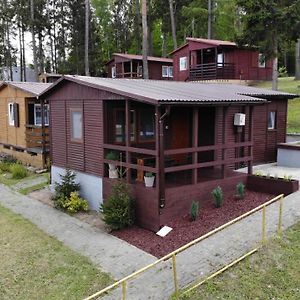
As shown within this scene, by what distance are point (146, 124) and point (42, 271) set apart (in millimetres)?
5921

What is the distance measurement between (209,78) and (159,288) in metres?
27.4

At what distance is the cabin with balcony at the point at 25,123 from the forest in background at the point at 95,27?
17.3 m

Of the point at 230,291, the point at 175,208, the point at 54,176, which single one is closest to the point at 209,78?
the point at 54,176

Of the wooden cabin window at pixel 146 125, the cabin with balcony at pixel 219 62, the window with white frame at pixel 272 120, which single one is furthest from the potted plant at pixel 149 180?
the cabin with balcony at pixel 219 62

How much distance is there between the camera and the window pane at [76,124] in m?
12.0

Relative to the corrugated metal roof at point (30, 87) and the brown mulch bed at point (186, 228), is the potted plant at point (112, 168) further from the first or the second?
the corrugated metal roof at point (30, 87)

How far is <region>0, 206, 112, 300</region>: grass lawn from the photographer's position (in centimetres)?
700

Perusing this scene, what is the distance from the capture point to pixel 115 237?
9.36 m

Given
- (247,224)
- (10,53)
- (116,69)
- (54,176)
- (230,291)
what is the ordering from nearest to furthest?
(230,291)
(247,224)
(54,176)
(116,69)
(10,53)

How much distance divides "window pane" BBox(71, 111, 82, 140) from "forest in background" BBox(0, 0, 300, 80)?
77.6 ft

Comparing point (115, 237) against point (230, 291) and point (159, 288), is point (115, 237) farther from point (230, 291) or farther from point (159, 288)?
point (230, 291)

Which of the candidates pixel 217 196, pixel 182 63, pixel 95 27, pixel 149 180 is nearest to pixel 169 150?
pixel 149 180

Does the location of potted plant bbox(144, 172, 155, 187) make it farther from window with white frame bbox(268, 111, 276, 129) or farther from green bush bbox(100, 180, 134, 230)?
window with white frame bbox(268, 111, 276, 129)

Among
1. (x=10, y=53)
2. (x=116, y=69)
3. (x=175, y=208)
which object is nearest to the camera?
(x=175, y=208)
